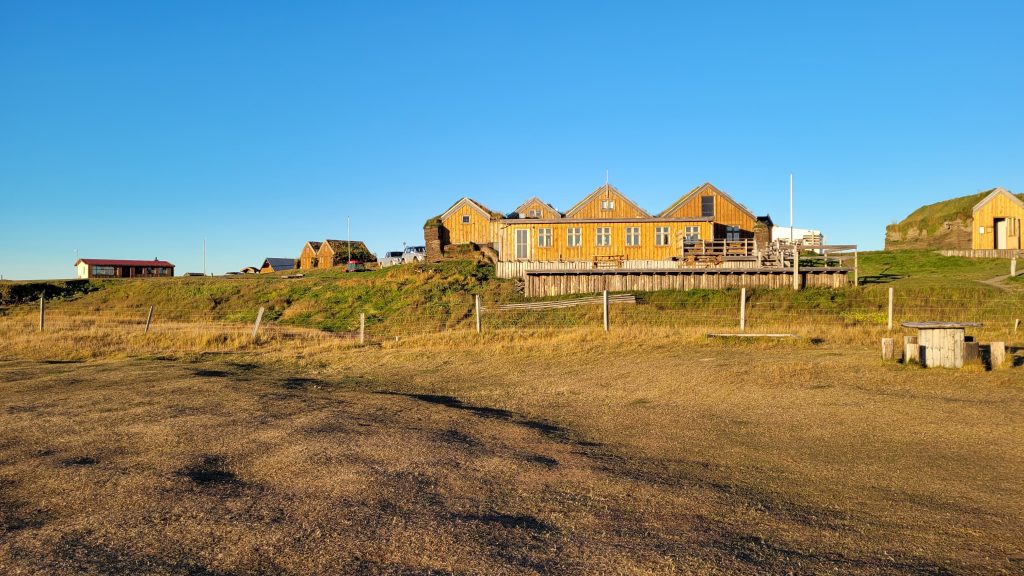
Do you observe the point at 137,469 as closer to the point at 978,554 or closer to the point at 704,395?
the point at 978,554

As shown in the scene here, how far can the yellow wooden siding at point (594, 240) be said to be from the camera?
4241 centimetres

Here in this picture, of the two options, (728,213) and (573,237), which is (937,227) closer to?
(728,213)

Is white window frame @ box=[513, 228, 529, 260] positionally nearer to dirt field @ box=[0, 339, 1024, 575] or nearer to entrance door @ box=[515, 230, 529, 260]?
entrance door @ box=[515, 230, 529, 260]

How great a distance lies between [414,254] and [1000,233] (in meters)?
50.9

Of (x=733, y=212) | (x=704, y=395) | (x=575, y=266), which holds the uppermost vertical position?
(x=733, y=212)

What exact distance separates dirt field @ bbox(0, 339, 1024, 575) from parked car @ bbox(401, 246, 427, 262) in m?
52.2

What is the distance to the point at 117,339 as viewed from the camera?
858 inches

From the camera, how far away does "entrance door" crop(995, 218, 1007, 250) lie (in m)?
48.2

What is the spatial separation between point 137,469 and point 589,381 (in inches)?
354

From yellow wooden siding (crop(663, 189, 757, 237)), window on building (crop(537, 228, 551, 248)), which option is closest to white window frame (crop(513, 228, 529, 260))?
window on building (crop(537, 228, 551, 248))

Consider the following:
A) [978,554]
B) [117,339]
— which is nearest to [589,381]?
[978,554]

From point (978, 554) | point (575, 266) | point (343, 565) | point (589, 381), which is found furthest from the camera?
point (575, 266)

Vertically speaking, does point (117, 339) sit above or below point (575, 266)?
below

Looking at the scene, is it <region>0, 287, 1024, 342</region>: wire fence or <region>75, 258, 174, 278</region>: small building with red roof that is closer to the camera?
<region>0, 287, 1024, 342</region>: wire fence
